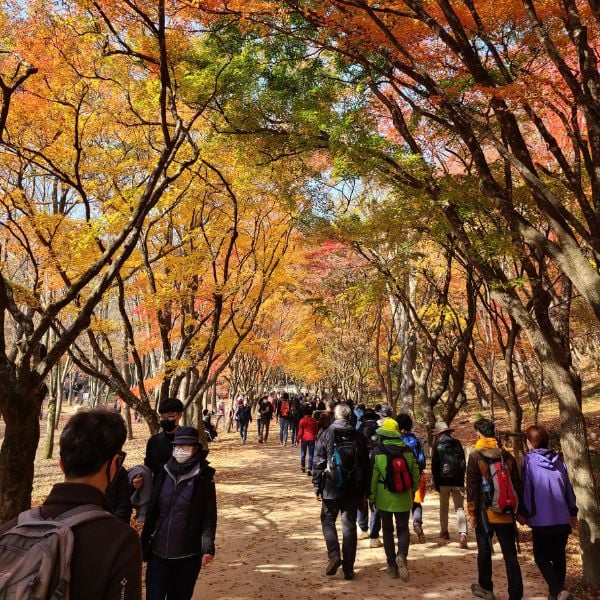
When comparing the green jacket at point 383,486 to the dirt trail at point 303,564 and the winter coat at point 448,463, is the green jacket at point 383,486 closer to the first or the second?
the dirt trail at point 303,564

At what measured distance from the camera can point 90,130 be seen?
877cm

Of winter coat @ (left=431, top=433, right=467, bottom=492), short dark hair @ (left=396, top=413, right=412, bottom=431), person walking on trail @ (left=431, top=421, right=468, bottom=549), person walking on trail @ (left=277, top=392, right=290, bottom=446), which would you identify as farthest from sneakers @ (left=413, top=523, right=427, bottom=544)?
person walking on trail @ (left=277, top=392, right=290, bottom=446)

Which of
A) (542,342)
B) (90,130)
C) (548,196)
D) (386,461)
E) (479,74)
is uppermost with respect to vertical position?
(90,130)

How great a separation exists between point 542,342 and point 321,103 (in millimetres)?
5288

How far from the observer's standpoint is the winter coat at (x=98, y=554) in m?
1.51

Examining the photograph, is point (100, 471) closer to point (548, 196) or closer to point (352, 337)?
point (548, 196)

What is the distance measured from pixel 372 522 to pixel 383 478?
162cm

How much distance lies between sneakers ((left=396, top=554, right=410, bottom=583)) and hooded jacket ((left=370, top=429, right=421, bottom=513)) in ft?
1.76

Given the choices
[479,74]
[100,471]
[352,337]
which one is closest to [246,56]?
[479,74]

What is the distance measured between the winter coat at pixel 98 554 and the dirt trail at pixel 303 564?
4.06 metres

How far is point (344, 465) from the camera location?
5305 mm

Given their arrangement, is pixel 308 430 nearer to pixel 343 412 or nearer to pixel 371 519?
pixel 371 519

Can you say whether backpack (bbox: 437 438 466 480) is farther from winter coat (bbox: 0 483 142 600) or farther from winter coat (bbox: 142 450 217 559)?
winter coat (bbox: 0 483 142 600)

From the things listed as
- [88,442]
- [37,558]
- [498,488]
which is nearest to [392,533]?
[498,488]
